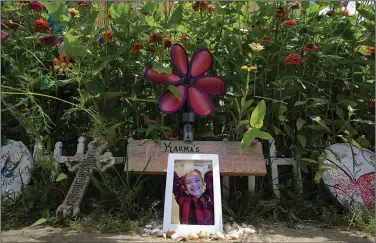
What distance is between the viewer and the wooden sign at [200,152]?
107 inches

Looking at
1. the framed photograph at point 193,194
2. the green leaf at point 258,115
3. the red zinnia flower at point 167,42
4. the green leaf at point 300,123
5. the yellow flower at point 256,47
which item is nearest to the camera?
the framed photograph at point 193,194

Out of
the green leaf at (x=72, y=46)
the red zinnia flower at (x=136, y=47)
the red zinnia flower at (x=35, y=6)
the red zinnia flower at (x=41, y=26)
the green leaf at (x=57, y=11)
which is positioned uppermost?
the red zinnia flower at (x=35, y=6)

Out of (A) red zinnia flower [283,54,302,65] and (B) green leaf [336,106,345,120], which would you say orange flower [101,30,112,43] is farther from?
(B) green leaf [336,106,345,120]

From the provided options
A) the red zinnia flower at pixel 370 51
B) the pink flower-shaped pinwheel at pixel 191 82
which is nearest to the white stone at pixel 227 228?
the pink flower-shaped pinwheel at pixel 191 82

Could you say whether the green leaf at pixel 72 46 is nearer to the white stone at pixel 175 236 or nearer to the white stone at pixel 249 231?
the white stone at pixel 175 236

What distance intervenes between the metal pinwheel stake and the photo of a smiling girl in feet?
1.18

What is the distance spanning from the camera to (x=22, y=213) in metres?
2.67

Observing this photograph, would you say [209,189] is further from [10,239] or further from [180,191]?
[10,239]

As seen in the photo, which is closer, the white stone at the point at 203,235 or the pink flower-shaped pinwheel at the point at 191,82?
the white stone at the point at 203,235

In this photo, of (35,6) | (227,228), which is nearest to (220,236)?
(227,228)

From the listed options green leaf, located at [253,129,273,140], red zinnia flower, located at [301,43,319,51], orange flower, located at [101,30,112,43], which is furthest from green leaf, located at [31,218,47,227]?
red zinnia flower, located at [301,43,319,51]

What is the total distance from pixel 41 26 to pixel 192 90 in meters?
1.06

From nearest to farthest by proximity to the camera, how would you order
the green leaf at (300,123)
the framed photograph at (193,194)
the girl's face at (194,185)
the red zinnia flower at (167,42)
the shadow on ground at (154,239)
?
the shadow on ground at (154,239) < the framed photograph at (193,194) < the girl's face at (194,185) < the green leaf at (300,123) < the red zinnia flower at (167,42)

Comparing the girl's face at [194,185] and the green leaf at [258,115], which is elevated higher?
the green leaf at [258,115]
